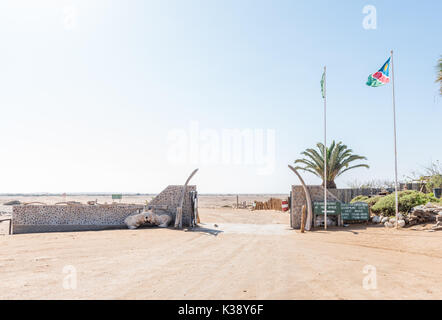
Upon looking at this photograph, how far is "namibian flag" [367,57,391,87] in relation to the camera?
564 inches

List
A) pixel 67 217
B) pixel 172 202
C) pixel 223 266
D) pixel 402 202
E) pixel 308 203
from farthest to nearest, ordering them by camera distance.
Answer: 1. pixel 172 202
2. pixel 67 217
3. pixel 402 202
4. pixel 308 203
5. pixel 223 266

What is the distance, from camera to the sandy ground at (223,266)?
5.59m

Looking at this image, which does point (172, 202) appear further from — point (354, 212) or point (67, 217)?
point (354, 212)

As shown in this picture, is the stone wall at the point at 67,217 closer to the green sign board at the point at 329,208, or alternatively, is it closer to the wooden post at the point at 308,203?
the wooden post at the point at 308,203

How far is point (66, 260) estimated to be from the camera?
27.8ft

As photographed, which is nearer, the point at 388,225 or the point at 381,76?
the point at 388,225

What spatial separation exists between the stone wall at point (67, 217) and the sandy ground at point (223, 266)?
2.25 m

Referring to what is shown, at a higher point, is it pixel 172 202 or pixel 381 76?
pixel 381 76

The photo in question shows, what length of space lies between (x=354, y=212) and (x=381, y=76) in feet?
20.9

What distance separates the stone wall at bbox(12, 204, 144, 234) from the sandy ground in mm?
2247

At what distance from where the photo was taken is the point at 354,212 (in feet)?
50.1

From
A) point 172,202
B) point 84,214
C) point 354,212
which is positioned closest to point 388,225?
point 354,212

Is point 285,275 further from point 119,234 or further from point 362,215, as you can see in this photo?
point 362,215
